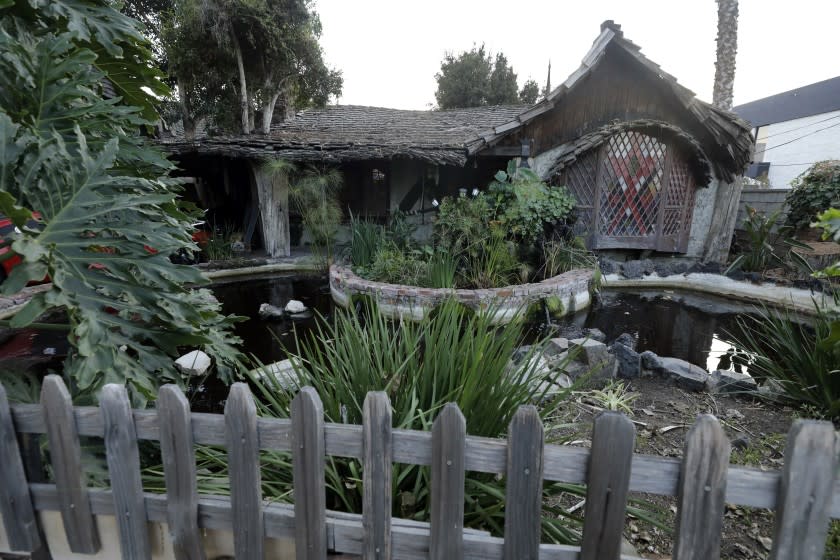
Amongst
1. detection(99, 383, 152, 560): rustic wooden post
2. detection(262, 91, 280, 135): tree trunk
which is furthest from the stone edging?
detection(262, 91, 280, 135): tree trunk

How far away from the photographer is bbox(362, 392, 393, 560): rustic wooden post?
1.06 metres

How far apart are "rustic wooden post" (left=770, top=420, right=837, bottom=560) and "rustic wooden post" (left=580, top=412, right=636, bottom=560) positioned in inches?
12.0

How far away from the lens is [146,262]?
62.1 inches

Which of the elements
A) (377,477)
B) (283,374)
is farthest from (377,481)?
(283,374)

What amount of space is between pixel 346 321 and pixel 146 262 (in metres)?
0.84

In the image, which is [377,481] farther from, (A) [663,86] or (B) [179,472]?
(A) [663,86]

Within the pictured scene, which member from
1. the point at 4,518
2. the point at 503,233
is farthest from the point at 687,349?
the point at 4,518

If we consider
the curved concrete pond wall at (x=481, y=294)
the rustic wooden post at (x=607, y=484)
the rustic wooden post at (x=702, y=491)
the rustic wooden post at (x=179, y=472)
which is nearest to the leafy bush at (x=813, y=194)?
the curved concrete pond wall at (x=481, y=294)

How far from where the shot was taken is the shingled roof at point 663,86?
7398 millimetres

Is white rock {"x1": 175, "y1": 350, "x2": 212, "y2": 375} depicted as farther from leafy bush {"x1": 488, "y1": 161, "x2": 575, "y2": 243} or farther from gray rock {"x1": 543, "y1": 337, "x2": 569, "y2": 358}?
leafy bush {"x1": 488, "y1": 161, "x2": 575, "y2": 243}

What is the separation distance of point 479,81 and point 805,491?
23.0 meters

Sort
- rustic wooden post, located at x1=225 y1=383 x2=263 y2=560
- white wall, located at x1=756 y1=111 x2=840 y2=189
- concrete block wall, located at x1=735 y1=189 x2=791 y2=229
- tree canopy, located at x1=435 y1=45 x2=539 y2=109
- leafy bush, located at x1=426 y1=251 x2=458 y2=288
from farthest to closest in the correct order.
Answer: tree canopy, located at x1=435 y1=45 x2=539 y2=109
white wall, located at x1=756 y1=111 x2=840 y2=189
concrete block wall, located at x1=735 y1=189 x2=791 y2=229
leafy bush, located at x1=426 y1=251 x2=458 y2=288
rustic wooden post, located at x1=225 y1=383 x2=263 y2=560

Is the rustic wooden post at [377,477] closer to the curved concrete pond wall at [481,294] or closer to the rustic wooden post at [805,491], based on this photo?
the rustic wooden post at [805,491]

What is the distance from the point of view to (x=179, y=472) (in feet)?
3.90
